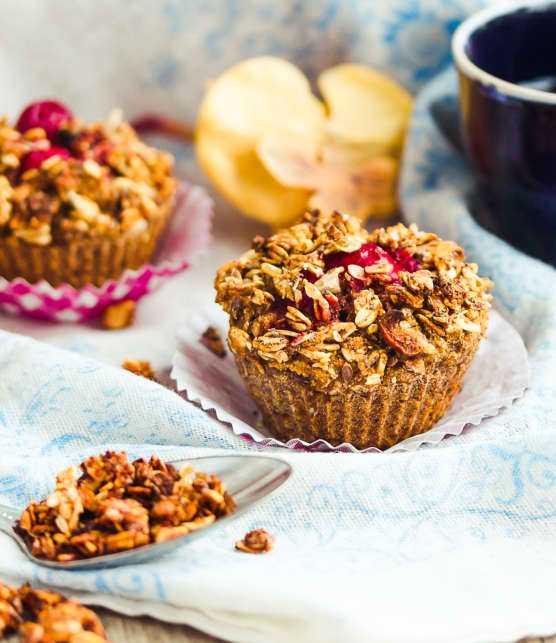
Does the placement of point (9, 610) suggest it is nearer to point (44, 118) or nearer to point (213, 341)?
point (213, 341)

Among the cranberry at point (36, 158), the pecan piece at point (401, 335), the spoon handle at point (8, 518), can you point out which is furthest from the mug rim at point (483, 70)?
the spoon handle at point (8, 518)

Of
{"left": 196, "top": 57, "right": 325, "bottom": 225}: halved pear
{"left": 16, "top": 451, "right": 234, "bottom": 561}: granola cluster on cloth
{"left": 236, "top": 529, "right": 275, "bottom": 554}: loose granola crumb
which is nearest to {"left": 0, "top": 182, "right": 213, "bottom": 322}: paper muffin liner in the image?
{"left": 196, "top": 57, "right": 325, "bottom": 225}: halved pear

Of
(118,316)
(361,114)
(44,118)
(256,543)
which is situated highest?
Answer: (44,118)

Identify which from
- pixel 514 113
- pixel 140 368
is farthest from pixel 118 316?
pixel 514 113

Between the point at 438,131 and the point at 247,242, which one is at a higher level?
the point at 438,131

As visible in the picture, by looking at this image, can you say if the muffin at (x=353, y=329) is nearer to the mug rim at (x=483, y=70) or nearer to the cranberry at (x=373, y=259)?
the cranberry at (x=373, y=259)

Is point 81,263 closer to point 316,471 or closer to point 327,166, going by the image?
point 327,166

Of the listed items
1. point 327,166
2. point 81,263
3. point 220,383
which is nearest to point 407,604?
point 220,383
